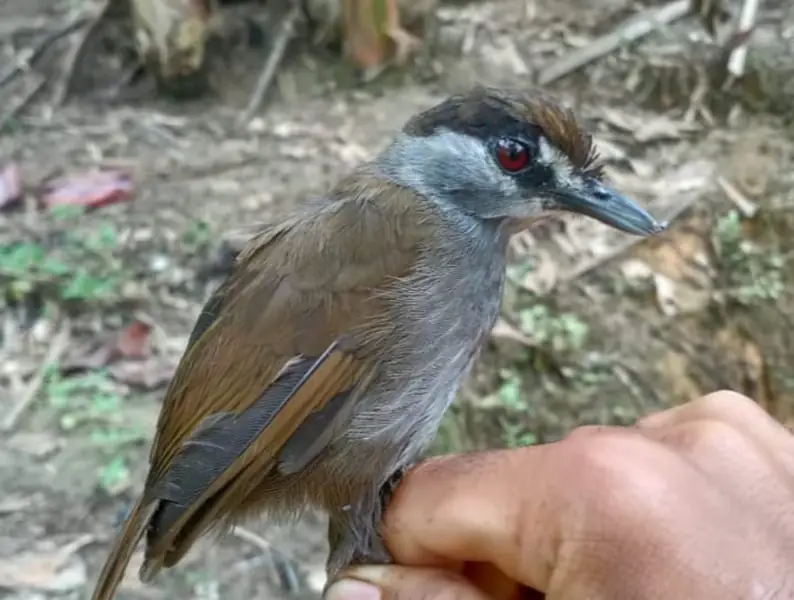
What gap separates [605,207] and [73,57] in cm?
421

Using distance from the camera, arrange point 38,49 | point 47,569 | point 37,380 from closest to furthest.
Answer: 1. point 47,569
2. point 37,380
3. point 38,49

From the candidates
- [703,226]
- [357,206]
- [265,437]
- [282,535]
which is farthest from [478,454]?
[703,226]

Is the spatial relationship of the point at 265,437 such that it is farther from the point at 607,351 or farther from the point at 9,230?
the point at 9,230

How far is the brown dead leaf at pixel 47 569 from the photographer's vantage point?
10.2 ft

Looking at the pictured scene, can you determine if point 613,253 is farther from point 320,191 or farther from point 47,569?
point 47,569

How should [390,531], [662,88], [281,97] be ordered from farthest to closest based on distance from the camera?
1. [281,97]
2. [662,88]
3. [390,531]

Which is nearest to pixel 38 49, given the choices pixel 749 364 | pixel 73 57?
pixel 73 57

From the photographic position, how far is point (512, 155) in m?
2.13

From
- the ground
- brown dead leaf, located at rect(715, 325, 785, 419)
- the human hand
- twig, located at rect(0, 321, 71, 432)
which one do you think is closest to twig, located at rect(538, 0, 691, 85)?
the ground

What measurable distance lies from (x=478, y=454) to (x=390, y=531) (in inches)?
10.2

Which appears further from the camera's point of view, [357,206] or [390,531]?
[357,206]

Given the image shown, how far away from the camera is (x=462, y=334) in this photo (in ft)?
6.75

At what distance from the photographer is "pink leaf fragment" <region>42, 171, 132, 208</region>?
464cm

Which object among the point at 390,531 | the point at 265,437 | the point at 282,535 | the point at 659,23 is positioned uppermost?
the point at 265,437
